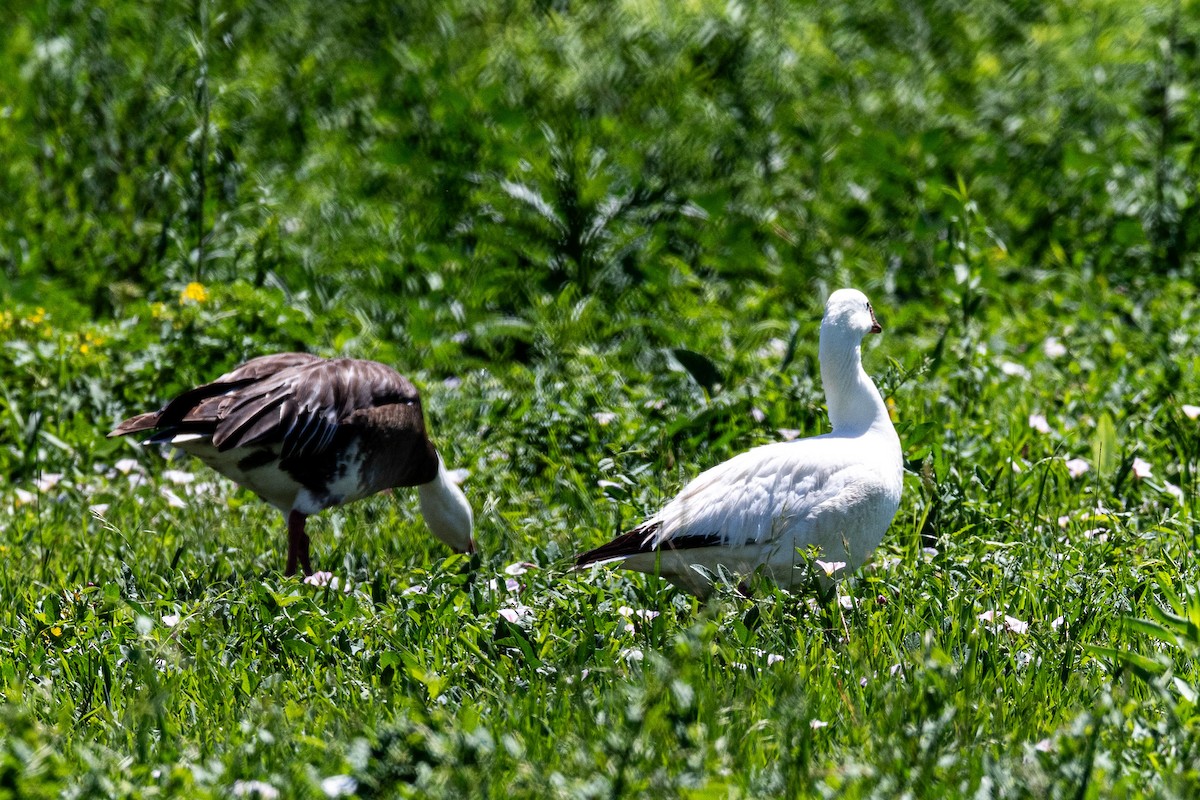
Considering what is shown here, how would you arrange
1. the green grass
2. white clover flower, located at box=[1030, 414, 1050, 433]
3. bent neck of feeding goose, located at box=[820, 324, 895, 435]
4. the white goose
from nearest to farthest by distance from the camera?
the green grass → the white goose → bent neck of feeding goose, located at box=[820, 324, 895, 435] → white clover flower, located at box=[1030, 414, 1050, 433]

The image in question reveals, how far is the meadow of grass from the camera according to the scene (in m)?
3.24

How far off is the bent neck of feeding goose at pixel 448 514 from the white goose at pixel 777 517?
0.88 meters

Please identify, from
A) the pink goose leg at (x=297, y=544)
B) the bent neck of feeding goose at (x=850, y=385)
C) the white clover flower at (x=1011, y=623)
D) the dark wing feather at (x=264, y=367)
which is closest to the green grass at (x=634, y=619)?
the white clover flower at (x=1011, y=623)

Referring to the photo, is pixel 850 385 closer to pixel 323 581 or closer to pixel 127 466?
pixel 323 581

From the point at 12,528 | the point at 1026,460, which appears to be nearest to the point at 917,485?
the point at 1026,460

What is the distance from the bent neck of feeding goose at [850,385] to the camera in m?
4.62

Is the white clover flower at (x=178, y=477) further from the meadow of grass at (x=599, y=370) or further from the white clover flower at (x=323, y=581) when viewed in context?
the white clover flower at (x=323, y=581)

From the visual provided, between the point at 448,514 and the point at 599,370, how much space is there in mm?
1051

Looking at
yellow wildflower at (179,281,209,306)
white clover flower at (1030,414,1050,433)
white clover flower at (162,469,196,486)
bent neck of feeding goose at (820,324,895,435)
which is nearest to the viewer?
bent neck of feeding goose at (820,324,895,435)

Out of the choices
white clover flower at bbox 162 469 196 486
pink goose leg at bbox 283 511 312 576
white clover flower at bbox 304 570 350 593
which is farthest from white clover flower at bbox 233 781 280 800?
white clover flower at bbox 162 469 196 486

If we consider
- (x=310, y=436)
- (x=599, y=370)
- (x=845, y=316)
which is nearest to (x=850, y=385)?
(x=845, y=316)

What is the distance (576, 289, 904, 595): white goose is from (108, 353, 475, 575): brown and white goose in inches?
42.9

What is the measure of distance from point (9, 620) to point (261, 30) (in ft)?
21.2

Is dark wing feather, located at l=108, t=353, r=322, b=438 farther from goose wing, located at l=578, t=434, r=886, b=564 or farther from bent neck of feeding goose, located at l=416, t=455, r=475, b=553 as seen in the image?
goose wing, located at l=578, t=434, r=886, b=564
